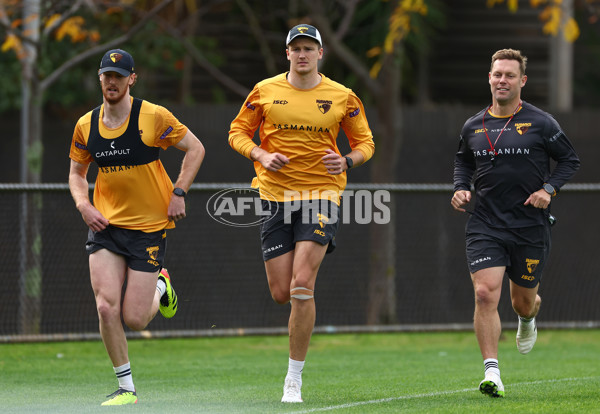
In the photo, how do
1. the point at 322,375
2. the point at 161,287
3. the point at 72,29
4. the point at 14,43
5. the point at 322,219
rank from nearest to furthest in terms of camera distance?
the point at 322,219 < the point at 161,287 < the point at 322,375 < the point at 14,43 < the point at 72,29

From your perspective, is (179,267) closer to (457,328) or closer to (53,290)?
(53,290)

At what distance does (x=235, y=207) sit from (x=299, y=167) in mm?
4446

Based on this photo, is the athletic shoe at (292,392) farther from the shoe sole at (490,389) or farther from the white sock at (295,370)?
the shoe sole at (490,389)

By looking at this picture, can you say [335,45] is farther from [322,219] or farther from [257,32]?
[322,219]

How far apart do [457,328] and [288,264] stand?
507 centimetres

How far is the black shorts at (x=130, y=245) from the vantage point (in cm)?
721

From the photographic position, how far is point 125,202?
730 centimetres

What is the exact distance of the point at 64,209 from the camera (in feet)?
37.2

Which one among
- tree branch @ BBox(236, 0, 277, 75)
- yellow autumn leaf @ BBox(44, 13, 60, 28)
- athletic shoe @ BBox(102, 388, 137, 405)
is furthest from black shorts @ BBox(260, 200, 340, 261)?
tree branch @ BBox(236, 0, 277, 75)

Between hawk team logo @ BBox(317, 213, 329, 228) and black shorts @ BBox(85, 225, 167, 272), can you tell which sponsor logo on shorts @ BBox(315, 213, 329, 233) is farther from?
black shorts @ BBox(85, 225, 167, 272)

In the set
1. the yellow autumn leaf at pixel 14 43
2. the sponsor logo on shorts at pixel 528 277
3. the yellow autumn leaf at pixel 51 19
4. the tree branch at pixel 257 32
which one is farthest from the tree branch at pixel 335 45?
the sponsor logo on shorts at pixel 528 277

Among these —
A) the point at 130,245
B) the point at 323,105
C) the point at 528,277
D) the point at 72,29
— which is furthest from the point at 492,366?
the point at 72,29

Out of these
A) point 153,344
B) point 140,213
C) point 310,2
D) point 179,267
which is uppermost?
point 310,2

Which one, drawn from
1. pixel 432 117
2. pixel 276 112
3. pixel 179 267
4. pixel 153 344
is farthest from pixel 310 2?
pixel 276 112
